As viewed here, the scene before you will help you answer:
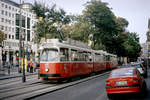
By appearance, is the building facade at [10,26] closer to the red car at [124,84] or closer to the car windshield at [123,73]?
the car windshield at [123,73]

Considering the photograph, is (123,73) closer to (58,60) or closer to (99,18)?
(58,60)

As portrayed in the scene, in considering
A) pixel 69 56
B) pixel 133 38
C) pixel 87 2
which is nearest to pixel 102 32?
pixel 87 2

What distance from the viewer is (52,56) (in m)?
16.8

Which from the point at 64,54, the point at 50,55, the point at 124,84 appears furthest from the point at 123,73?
the point at 64,54

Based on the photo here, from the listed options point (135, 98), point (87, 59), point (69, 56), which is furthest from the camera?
point (87, 59)

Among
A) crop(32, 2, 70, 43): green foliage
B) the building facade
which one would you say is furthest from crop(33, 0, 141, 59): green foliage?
the building facade

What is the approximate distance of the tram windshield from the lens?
16.7 meters

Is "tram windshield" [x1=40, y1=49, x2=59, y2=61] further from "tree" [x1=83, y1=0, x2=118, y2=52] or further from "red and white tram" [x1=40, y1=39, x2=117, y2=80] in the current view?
"tree" [x1=83, y1=0, x2=118, y2=52]

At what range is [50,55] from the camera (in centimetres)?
1688

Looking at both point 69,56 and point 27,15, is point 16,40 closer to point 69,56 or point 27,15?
point 27,15

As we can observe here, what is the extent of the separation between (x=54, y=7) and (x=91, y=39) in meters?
14.2

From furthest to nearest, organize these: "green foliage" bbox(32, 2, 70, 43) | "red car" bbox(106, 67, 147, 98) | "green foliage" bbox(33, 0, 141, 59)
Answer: "green foliage" bbox(33, 0, 141, 59)
"green foliage" bbox(32, 2, 70, 43)
"red car" bbox(106, 67, 147, 98)

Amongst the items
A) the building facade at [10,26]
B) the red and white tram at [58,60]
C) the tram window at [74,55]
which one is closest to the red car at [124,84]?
the red and white tram at [58,60]

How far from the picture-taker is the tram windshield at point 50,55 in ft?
54.7
